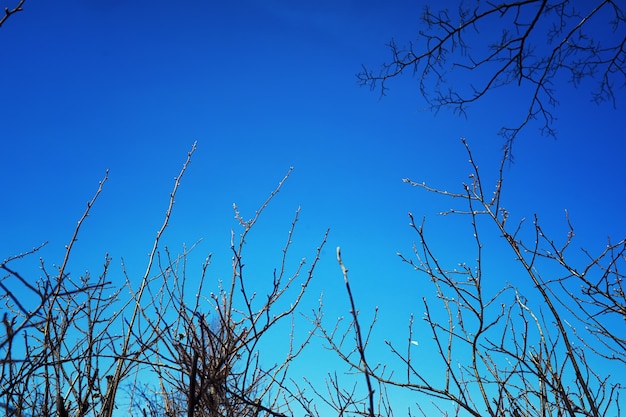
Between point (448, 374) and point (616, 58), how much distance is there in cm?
250

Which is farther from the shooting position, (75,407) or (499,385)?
(75,407)

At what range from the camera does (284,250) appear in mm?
2506

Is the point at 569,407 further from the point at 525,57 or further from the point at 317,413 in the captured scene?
the point at 525,57

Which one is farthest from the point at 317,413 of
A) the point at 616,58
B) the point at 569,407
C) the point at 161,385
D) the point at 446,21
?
the point at 616,58

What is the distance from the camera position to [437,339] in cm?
184

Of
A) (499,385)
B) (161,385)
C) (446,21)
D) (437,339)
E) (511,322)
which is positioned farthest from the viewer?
(446,21)

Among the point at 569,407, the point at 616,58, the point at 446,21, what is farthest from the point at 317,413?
the point at 616,58

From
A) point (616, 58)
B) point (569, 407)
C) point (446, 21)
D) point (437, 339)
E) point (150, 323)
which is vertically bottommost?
point (569, 407)

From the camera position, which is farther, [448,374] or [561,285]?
[561,285]

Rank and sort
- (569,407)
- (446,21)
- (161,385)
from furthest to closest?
(446,21) < (161,385) < (569,407)

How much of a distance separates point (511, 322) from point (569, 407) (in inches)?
24.8

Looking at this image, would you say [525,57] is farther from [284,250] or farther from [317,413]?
[317,413]

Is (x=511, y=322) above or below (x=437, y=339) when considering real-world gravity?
above

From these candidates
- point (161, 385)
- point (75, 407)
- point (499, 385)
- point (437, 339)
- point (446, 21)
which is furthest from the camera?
point (446, 21)
